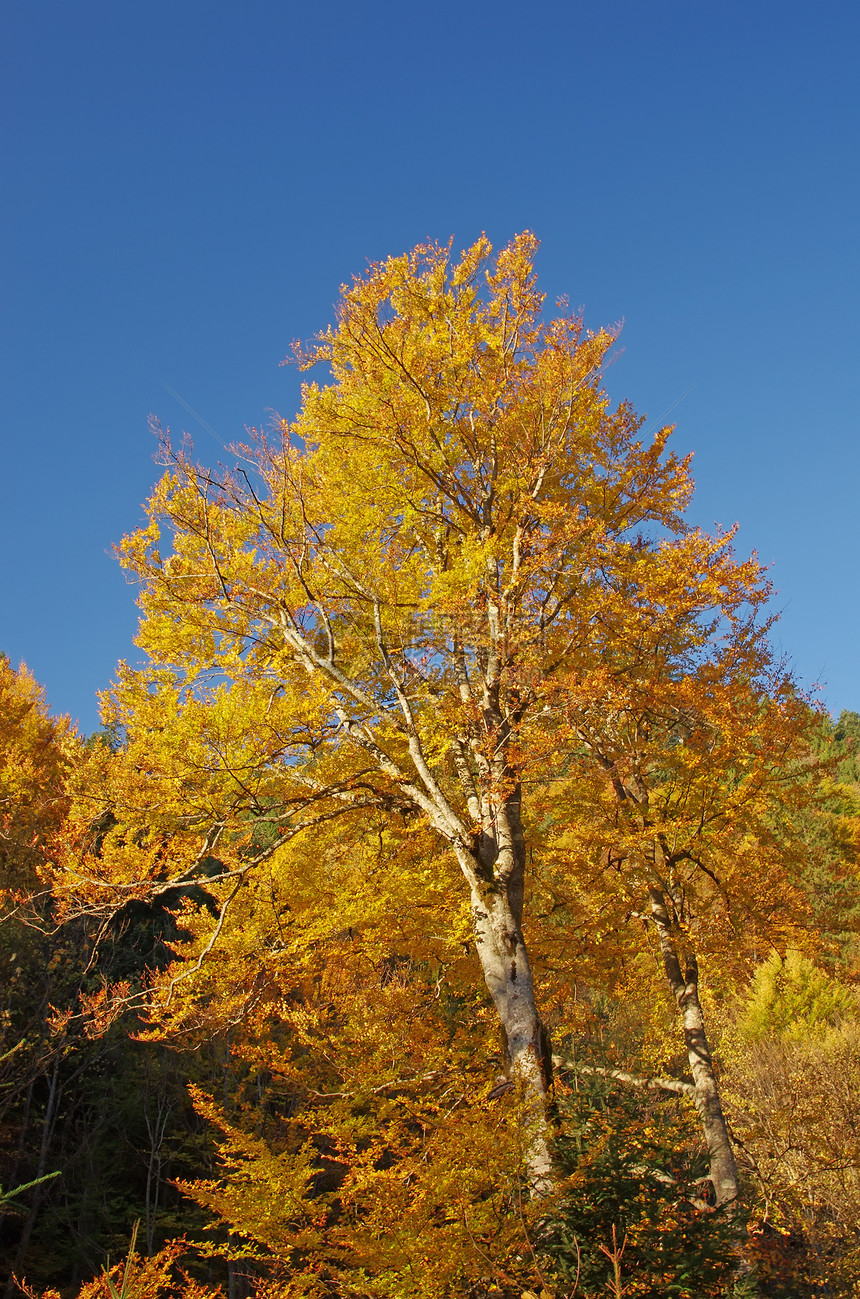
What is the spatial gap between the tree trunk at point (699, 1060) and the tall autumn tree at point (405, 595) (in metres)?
2.21

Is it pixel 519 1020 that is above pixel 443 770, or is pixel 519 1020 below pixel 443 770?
below

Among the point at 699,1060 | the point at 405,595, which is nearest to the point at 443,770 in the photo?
the point at 405,595

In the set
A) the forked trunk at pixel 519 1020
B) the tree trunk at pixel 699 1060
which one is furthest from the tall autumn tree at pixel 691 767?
the forked trunk at pixel 519 1020

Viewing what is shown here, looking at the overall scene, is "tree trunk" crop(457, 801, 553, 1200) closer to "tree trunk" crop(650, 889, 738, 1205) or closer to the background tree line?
the background tree line

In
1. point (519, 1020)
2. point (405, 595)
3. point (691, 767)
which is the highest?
point (405, 595)

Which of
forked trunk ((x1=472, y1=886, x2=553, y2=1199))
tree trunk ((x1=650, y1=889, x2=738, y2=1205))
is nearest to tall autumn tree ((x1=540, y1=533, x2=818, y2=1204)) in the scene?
tree trunk ((x1=650, y1=889, x2=738, y2=1205))

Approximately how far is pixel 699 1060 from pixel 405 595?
6.42m

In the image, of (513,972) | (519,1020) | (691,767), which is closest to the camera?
(519,1020)

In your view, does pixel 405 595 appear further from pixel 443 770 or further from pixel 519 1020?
pixel 519 1020

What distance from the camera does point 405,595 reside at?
28.0ft

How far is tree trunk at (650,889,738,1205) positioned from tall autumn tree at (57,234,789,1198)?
221cm

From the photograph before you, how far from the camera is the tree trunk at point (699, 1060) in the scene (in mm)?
7680

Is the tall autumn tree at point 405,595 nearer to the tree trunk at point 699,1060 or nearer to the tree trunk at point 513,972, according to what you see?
the tree trunk at point 513,972

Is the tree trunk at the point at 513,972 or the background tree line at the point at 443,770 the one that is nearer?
the tree trunk at the point at 513,972
